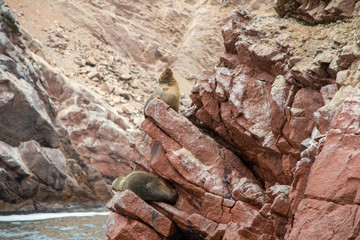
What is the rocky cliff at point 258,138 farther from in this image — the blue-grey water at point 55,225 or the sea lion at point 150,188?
the blue-grey water at point 55,225

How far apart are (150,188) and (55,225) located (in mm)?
5864

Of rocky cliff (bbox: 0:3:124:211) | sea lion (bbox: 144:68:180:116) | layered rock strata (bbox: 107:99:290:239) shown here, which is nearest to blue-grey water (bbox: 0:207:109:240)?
rocky cliff (bbox: 0:3:124:211)

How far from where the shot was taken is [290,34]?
25.0 ft

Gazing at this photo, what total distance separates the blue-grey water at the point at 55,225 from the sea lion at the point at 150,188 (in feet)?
11.1

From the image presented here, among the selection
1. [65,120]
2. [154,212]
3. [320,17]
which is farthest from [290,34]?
[65,120]

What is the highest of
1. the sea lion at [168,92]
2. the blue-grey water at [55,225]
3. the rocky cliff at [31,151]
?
the sea lion at [168,92]

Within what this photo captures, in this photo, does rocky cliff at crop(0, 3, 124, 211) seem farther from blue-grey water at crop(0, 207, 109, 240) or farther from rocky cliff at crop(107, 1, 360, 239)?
rocky cliff at crop(107, 1, 360, 239)

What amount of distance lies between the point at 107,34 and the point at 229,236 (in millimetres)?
34731

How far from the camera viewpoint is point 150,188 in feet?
26.9

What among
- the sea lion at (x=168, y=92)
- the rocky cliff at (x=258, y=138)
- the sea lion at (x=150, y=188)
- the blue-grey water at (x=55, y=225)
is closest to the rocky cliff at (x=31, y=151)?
the blue-grey water at (x=55, y=225)

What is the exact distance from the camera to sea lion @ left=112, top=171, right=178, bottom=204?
321 inches

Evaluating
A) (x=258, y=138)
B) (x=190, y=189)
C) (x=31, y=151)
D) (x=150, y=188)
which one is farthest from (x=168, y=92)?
(x=31, y=151)

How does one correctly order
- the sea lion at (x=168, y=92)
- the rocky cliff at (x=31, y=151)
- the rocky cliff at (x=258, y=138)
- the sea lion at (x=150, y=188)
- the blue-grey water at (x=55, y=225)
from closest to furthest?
the rocky cliff at (x=258, y=138), the sea lion at (x=150, y=188), the sea lion at (x=168, y=92), the blue-grey water at (x=55, y=225), the rocky cliff at (x=31, y=151)

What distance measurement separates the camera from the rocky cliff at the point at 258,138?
4902mm
